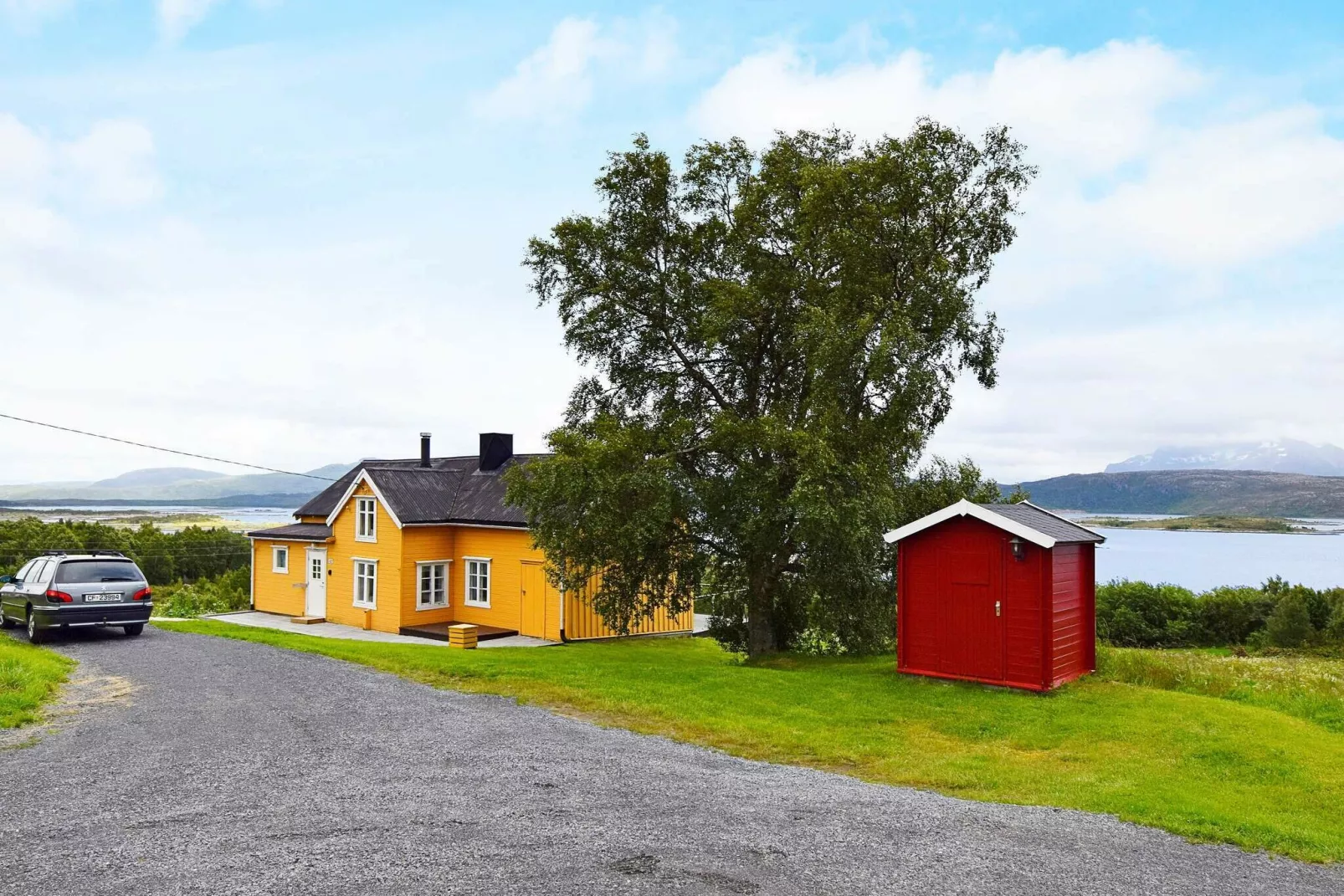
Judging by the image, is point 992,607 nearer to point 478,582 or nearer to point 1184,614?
point 478,582

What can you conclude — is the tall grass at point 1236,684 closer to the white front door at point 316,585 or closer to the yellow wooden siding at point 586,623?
the yellow wooden siding at point 586,623

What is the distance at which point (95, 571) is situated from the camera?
19.2m

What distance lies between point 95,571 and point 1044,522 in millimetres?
19122

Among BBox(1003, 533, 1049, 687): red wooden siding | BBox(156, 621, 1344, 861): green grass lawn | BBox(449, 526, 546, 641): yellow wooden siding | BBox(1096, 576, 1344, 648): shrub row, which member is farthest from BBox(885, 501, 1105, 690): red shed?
BBox(1096, 576, 1344, 648): shrub row

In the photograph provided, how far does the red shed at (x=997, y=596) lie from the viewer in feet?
47.8

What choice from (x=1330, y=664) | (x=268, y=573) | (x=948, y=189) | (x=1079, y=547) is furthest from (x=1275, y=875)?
(x=268, y=573)

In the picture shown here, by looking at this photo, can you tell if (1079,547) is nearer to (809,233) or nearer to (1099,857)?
(809,233)

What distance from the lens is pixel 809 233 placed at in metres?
19.5

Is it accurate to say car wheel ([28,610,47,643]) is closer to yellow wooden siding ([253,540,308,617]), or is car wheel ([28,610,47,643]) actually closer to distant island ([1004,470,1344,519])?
yellow wooden siding ([253,540,308,617])

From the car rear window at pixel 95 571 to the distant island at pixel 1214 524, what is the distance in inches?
2727

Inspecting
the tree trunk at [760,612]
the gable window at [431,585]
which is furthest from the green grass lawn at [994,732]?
the gable window at [431,585]

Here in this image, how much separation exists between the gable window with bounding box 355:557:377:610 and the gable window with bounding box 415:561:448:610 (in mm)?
1535

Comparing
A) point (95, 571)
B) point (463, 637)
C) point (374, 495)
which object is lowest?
point (463, 637)

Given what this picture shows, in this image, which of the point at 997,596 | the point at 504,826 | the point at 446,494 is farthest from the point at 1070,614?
the point at 446,494
